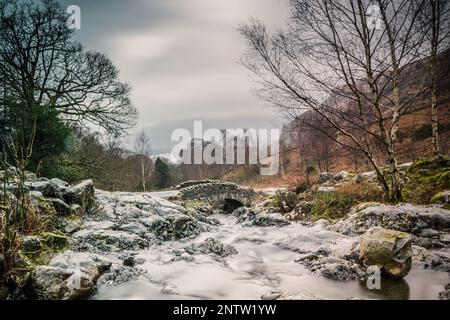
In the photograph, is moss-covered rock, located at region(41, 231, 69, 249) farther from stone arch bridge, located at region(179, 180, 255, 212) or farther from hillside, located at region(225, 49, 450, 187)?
hillside, located at region(225, 49, 450, 187)

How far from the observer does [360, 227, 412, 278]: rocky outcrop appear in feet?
13.8

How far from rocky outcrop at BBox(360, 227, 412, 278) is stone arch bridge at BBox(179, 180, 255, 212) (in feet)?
51.4

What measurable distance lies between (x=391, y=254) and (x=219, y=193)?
17.0 metres

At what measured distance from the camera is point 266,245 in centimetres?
803

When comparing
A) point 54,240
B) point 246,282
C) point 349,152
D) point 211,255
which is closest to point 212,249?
point 211,255

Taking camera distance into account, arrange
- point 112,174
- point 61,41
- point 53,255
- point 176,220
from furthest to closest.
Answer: point 112,174 → point 61,41 → point 176,220 → point 53,255

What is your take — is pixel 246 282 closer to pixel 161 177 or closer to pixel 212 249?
pixel 212 249

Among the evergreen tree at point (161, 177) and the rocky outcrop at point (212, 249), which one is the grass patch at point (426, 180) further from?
the evergreen tree at point (161, 177)

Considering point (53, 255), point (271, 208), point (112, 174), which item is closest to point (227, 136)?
point (112, 174)

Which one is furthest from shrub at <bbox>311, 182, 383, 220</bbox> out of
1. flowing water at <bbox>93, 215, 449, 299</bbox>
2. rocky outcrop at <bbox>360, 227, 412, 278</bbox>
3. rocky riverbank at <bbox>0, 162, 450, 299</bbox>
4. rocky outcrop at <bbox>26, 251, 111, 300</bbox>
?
rocky outcrop at <bbox>26, 251, 111, 300</bbox>

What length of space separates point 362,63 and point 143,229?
25.3 feet
